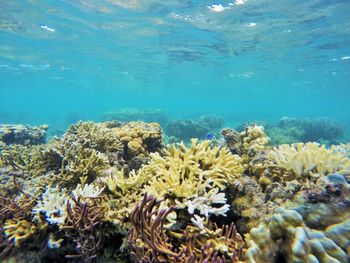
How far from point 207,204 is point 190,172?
548 millimetres

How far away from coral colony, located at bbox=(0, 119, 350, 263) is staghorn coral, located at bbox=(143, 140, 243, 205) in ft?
0.05

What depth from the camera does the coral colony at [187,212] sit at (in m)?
2.22

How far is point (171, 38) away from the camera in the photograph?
23.5 m

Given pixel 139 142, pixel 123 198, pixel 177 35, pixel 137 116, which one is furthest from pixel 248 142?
pixel 137 116

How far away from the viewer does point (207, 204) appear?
9.68 feet

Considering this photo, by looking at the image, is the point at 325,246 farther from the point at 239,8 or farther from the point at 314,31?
the point at 314,31

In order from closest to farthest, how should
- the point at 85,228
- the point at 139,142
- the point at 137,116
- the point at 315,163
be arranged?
the point at 85,228, the point at 315,163, the point at 139,142, the point at 137,116

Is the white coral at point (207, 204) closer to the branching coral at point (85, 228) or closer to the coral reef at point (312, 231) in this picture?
the coral reef at point (312, 231)

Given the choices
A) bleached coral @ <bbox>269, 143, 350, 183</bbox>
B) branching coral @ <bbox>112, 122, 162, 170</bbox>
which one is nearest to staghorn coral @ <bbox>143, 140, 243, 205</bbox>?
bleached coral @ <bbox>269, 143, 350, 183</bbox>

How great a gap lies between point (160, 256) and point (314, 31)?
77.1ft

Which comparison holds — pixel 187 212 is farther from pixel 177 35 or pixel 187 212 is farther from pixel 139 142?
pixel 177 35

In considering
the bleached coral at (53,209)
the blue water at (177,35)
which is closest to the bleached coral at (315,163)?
the bleached coral at (53,209)

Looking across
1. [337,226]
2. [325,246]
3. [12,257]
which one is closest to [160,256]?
[325,246]

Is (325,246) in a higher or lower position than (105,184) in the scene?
higher
